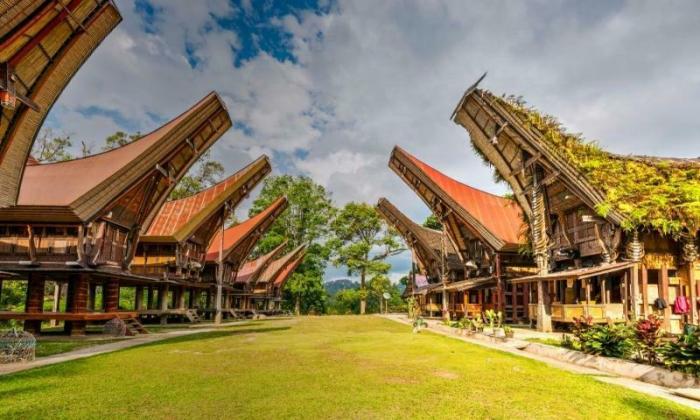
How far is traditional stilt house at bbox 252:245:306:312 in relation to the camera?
4614 centimetres

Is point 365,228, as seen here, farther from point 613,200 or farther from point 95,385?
point 95,385

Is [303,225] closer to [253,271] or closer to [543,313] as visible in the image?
[253,271]

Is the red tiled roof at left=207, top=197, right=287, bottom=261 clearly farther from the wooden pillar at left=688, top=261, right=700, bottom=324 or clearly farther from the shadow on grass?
the shadow on grass

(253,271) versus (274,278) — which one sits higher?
(253,271)

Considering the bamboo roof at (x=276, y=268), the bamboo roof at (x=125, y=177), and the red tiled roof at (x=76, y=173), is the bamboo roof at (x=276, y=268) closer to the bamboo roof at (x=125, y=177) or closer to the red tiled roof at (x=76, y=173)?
the bamboo roof at (x=125, y=177)

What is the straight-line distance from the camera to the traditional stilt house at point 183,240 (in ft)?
88.6

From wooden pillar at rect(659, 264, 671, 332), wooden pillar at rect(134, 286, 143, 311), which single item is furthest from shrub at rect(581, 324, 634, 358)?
wooden pillar at rect(134, 286, 143, 311)

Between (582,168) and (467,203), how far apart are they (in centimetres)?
1077

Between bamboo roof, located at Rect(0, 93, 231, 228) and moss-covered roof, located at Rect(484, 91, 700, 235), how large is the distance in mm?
13803

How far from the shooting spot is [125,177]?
1839 cm

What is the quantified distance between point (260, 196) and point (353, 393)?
5335 centimetres

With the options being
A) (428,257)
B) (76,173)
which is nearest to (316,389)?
(76,173)

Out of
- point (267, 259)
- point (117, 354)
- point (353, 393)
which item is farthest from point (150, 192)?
point (267, 259)

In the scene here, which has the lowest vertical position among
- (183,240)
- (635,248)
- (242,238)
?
(635,248)
